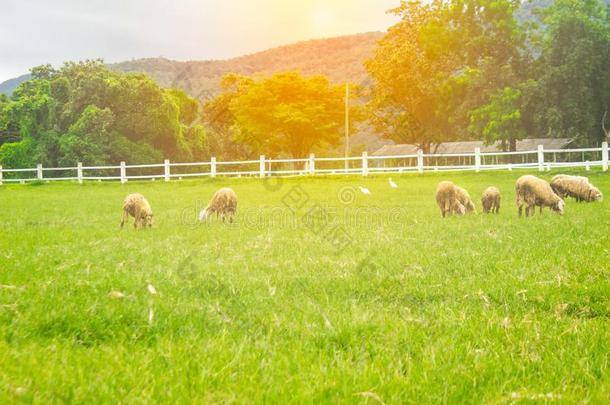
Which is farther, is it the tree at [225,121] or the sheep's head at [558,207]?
the tree at [225,121]

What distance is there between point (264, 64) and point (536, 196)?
3093 inches

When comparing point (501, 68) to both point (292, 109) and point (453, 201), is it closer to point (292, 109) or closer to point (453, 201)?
point (292, 109)

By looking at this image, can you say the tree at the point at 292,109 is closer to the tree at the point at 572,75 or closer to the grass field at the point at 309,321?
the tree at the point at 572,75

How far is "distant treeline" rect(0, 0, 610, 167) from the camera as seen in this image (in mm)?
37062

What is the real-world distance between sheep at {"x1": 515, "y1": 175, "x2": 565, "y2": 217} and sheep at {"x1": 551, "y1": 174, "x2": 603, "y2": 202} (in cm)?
392

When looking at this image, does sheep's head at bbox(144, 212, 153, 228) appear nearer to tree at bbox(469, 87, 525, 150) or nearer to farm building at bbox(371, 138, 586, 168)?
farm building at bbox(371, 138, 586, 168)

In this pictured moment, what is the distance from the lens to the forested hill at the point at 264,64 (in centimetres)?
7319

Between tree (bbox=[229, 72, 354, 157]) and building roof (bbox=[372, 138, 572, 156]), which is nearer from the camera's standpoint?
building roof (bbox=[372, 138, 572, 156])

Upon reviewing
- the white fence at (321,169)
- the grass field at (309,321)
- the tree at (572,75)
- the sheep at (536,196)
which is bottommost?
the grass field at (309,321)

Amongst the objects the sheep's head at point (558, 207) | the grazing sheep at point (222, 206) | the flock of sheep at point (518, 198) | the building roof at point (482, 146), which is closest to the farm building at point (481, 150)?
the building roof at point (482, 146)

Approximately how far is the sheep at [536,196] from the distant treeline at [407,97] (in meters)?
24.6

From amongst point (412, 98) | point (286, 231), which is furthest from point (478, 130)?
point (286, 231)

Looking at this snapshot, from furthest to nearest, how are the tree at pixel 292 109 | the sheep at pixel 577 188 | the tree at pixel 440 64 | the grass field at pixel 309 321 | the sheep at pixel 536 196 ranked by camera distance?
the tree at pixel 292 109 < the tree at pixel 440 64 < the sheep at pixel 577 188 < the sheep at pixel 536 196 < the grass field at pixel 309 321

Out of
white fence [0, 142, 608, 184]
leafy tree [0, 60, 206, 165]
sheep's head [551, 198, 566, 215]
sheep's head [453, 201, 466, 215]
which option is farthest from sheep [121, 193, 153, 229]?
leafy tree [0, 60, 206, 165]
